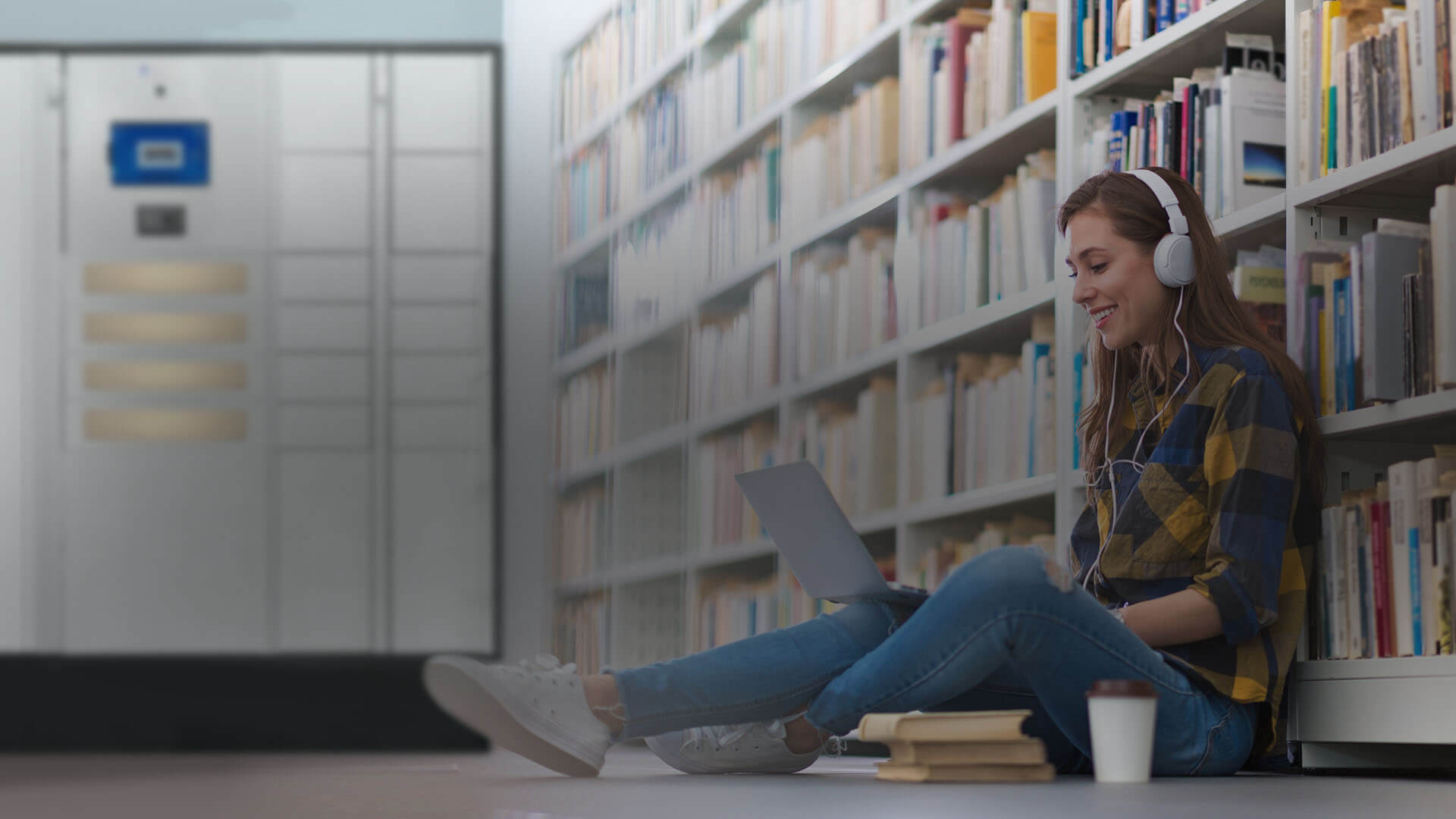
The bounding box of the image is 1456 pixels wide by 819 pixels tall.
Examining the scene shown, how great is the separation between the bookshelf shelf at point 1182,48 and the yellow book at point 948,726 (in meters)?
0.96

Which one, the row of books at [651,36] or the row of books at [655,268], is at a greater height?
the row of books at [651,36]

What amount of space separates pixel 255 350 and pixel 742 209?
49.7 inches

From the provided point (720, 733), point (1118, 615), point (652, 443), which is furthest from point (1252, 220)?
point (652, 443)

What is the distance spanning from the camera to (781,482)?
4.75 feet

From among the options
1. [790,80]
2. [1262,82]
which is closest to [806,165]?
[790,80]

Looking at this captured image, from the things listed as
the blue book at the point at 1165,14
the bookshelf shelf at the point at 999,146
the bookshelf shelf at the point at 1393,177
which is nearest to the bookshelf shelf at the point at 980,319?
the bookshelf shelf at the point at 999,146

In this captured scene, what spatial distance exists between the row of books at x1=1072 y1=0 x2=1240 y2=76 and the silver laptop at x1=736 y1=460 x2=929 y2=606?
893mm

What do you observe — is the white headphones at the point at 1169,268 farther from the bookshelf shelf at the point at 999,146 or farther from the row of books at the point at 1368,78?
the bookshelf shelf at the point at 999,146

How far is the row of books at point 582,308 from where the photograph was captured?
324 cm

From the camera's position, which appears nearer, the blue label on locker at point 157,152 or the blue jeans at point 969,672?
the blue jeans at point 969,672

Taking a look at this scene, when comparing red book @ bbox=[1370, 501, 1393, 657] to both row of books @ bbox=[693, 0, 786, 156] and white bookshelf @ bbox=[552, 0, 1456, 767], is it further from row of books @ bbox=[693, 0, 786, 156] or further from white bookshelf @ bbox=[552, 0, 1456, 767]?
row of books @ bbox=[693, 0, 786, 156]

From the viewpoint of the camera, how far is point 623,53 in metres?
3.32

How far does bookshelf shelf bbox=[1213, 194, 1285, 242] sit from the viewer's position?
5.55 ft

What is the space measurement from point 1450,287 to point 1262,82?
1.47 feet
